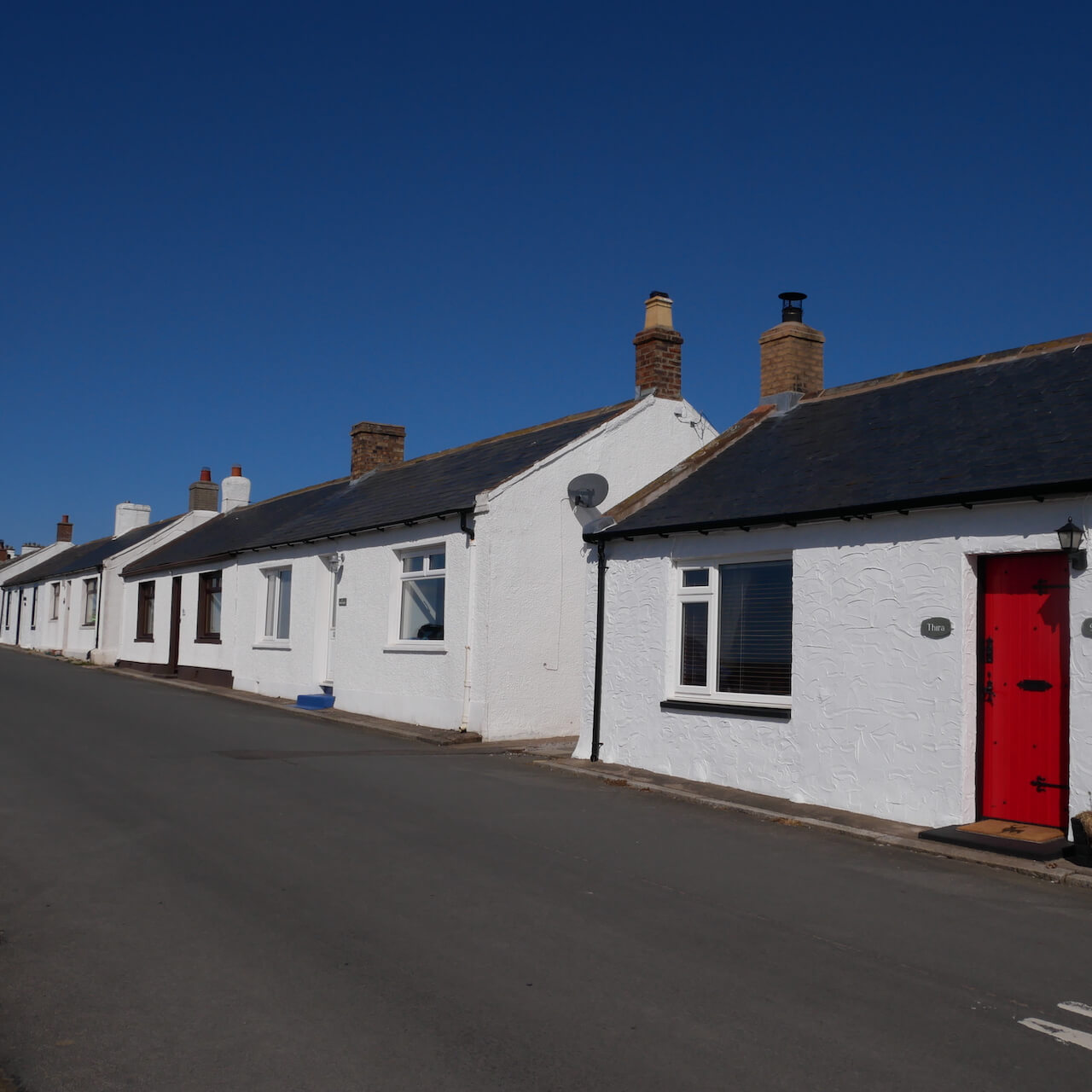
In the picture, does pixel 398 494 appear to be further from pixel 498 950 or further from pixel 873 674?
pixel 498 950

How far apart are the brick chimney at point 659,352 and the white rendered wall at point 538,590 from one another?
655 millimetres

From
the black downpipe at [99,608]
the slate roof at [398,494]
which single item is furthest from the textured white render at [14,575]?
the slate roof at [398,494]

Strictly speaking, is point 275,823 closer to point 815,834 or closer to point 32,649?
point 815,834

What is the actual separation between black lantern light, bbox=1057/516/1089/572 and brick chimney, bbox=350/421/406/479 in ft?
61.3

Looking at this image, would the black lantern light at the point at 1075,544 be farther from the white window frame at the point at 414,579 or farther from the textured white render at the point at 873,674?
the white window frame at the point at 414,579

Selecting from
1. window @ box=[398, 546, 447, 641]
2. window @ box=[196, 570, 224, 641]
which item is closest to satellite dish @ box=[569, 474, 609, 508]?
window @ box=[398, 546, 447, 641]

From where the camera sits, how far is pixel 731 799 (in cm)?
1074

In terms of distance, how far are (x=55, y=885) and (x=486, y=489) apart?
33.1 feet

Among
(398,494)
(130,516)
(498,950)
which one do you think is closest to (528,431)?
(398,494)

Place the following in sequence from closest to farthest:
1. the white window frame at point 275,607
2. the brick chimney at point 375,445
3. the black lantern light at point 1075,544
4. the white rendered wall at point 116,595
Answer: the black lantern light at point 1075,544, the white window frame at point 275,607, the brick chimney at point 375,445, the white rendered wall at point 116,595

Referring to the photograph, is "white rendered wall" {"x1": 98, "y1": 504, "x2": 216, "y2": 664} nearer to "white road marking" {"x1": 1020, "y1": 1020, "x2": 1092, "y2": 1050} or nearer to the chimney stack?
the chimney stack

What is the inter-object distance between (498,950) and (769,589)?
6750 mm

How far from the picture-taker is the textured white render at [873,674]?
30.7 ft

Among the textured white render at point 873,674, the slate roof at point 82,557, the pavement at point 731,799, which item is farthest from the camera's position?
the slate roof at point 82,557
